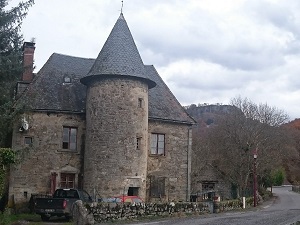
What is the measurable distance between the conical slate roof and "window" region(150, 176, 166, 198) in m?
6.20

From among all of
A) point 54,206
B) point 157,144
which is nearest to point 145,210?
point 54,206

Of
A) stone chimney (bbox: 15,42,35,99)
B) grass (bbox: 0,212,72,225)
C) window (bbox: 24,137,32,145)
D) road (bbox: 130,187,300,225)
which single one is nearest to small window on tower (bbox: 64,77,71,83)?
stone chimney (bbox: 15,42,35,99)

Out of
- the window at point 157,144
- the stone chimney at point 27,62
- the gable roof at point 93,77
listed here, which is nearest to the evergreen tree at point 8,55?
the gable roof at point 93,77

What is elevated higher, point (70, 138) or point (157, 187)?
point (70, 138)

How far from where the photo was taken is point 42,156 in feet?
89.1

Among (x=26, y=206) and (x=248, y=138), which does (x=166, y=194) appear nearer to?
(x=26, y=206)

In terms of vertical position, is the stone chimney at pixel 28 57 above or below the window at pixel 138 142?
above

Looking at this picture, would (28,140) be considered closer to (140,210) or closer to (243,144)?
(140,210)

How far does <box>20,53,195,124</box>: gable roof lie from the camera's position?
2780cm

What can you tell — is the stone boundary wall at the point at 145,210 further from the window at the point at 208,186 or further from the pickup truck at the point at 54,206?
the window at the point at 208,186

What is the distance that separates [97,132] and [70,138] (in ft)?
7.99

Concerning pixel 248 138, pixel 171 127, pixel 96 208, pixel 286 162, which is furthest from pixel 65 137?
pixel 286 162

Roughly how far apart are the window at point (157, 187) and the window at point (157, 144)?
1734mm

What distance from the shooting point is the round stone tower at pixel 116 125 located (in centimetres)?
2605
